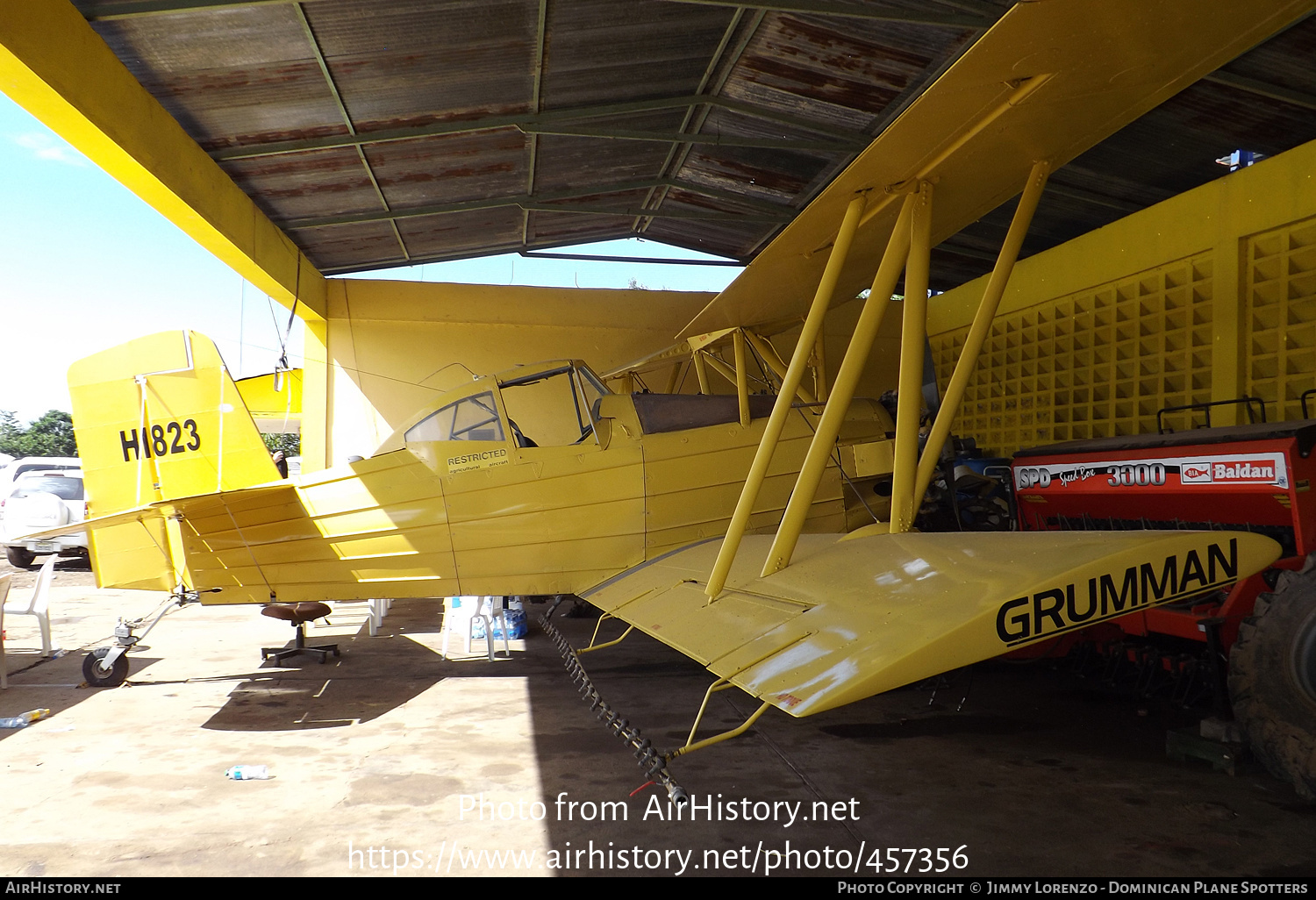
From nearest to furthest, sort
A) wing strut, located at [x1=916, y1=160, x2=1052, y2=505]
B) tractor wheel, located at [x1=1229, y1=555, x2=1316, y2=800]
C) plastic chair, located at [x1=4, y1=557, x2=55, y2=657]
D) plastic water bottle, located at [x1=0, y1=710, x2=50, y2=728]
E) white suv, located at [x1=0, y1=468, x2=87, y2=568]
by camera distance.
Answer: tractor wheel, located at [x1=1229, y1=555, x2=1316, y2=800] → wing strut, located at [x1=916, y1=160, x2=1052, y2=505] → plastic water bottle, located at [x1=0, y1=710, x2=50, y2=728] → plastic chair, located at [x1=4, y1=557, x2=55, y2=657] → white suv, located at [x1=0, y1=468, x2=87, y2=568]

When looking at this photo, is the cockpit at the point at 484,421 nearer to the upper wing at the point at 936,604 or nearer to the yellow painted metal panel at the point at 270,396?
the upper wing at the point at 936,604

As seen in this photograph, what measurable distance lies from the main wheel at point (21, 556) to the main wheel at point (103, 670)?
11.3m

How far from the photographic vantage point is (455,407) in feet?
20.4

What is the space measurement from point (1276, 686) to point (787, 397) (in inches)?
95.2

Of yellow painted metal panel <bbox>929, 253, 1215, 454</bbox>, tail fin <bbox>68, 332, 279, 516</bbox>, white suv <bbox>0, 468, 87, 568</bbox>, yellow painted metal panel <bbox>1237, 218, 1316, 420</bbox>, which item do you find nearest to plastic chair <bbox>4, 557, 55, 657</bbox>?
tail fin <bbox>68, 332, 279, 516</bbox>

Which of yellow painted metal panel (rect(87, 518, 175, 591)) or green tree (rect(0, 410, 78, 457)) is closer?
yellow painted metal panel (rect(87, 518, 175, 591))

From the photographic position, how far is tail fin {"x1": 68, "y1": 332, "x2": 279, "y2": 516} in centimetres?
590

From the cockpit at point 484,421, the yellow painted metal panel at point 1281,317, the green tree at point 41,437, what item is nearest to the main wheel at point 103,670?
the cockpit at point 484,421

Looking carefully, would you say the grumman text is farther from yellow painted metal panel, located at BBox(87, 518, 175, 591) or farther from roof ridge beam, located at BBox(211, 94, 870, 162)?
roof ridge beam, located at BBox(211, 94, 870, 162)

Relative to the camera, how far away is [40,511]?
14469mm

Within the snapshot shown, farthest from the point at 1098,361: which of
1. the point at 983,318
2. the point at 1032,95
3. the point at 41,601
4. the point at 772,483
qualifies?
the point at 41,601

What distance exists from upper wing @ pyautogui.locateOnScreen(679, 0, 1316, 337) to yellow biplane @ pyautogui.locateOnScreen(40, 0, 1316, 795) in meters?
0.01

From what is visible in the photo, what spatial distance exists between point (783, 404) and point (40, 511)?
15.7 metres

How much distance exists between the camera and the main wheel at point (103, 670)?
20.8 feet
